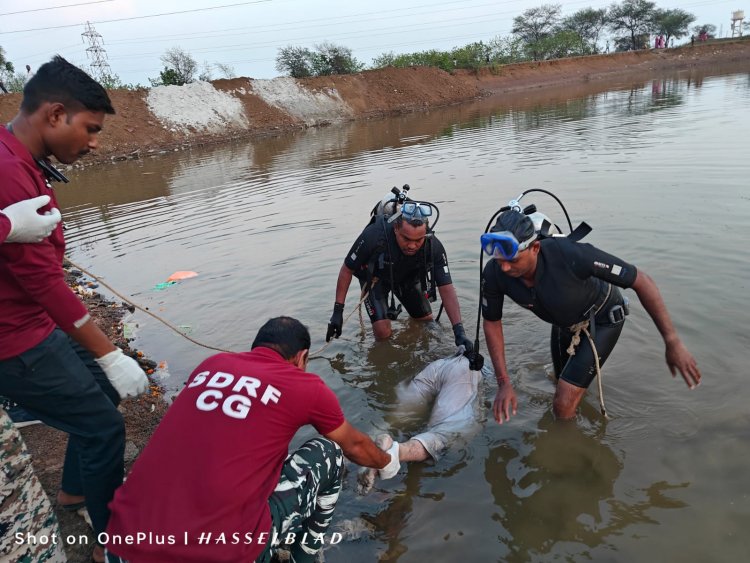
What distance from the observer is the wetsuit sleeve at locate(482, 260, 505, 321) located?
152 inches

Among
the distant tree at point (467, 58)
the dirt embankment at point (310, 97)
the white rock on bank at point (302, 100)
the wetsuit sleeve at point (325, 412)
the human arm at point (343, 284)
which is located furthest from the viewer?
the distant tree at point (467, 58)

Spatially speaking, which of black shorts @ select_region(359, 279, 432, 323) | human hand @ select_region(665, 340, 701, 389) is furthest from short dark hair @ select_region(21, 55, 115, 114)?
black shorts @ select_region(359, 279, 432, 323)

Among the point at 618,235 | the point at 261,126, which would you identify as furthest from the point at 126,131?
the point at 618,235

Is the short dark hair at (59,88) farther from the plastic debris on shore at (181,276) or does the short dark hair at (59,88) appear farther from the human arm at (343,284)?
the plastic debris on shore at (181,276)

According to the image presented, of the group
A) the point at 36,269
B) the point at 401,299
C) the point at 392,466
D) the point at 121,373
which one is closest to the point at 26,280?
the point at 36,269

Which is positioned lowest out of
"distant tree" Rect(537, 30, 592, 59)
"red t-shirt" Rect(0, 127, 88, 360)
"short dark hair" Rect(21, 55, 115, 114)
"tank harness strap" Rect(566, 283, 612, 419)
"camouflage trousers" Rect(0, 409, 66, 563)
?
"tank harness strap" Rect(566, 283, 612, 419)

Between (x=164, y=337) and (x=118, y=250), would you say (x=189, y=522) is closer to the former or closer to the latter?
(x=164, y=337)

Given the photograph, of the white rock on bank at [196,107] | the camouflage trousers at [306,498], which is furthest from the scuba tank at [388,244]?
the white rock on bank at [196,107]

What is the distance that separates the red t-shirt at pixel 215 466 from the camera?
1991 mm

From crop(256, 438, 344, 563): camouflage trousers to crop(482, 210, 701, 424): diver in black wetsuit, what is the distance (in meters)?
1.40

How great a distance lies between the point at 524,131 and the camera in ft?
68.0

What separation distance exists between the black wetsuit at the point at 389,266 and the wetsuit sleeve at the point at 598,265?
1.72 meters

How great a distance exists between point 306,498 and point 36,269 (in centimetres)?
174

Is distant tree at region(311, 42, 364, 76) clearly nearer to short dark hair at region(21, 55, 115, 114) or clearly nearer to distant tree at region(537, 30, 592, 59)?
distant tree at region(537, 30, 592, 59)
